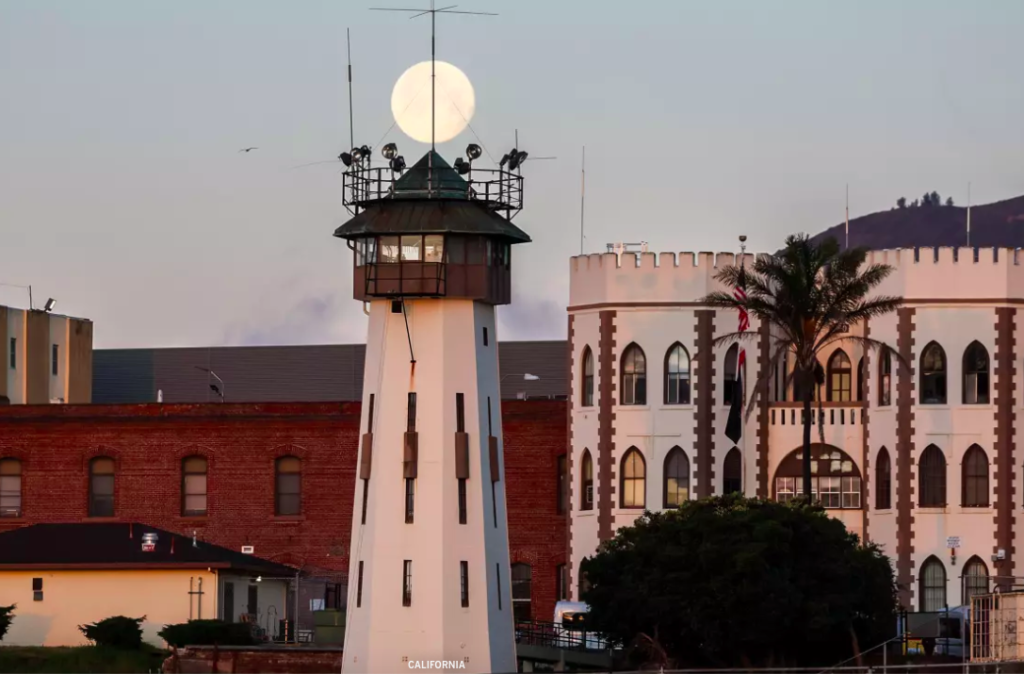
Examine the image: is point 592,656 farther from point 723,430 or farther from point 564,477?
point 564,477

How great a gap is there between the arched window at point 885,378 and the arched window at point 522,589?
1409 centimetres

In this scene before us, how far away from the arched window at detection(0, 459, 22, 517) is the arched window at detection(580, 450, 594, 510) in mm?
21208

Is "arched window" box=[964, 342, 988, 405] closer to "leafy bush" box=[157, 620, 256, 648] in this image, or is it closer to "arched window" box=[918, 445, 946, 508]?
"arched window" box=[918, 445, 946, 508]

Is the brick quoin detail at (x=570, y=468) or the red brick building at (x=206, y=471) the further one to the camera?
the red brick building at (x=206, y=471)

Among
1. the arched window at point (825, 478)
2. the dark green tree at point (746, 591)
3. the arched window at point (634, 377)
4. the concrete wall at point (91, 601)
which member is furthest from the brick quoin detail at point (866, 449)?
the concrete wall at point (91, 601)

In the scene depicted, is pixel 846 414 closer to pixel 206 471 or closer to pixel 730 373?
pixel 730 373

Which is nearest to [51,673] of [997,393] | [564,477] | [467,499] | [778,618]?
[467,499]

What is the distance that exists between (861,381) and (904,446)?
9.51 ft

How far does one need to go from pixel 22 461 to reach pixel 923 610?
3190cm

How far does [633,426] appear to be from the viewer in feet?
250

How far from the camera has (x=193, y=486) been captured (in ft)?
283

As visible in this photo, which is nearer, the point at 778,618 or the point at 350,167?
the point at 350,167

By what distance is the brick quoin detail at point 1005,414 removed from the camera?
7431 centimetres

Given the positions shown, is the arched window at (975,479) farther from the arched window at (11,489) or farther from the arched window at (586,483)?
the arched window at (11,489)
